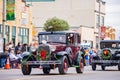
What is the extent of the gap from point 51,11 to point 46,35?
76.1 meters

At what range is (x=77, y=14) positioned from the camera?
101500mm

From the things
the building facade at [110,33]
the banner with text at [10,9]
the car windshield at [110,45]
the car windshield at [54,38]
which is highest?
the banner with text at [10,9]

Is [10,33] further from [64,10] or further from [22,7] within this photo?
[64,10]

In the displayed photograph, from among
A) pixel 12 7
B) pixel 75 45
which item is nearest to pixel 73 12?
pixel 12 7

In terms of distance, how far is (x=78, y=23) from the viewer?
101188mm

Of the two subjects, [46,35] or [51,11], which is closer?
[46,35]

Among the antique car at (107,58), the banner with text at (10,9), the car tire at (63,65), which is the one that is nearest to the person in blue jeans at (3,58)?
the antique car at (107,58)

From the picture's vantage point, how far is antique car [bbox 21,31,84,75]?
27.4 meters

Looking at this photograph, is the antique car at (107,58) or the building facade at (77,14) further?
the building facade at (77,14)

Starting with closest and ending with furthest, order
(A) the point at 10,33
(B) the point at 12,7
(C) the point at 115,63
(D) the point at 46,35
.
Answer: (D) the point at 46,35
(C) the point at 115,63
(B) the point at 12,7
(A) the point at 10,33

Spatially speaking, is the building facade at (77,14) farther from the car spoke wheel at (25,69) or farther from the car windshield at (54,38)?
the car spoke wheel at (25,69)

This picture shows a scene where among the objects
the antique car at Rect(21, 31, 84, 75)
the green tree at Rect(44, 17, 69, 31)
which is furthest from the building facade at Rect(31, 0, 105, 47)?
the antique car at Rect(21, 31, 84, 75)

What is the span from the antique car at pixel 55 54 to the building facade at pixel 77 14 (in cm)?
6406

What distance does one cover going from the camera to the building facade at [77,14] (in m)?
97.6
